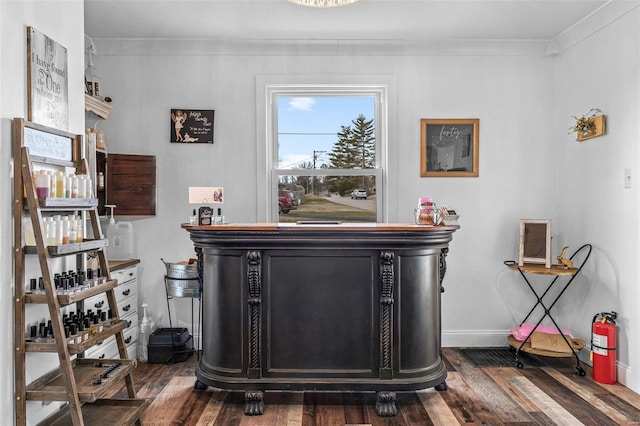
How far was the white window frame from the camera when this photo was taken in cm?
425

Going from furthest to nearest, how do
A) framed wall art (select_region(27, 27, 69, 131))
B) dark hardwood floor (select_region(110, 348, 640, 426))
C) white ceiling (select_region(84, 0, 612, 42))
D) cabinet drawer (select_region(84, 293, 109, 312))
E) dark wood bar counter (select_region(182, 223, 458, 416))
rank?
white ceiling (select_region(84, 0, 612, 42)), cabinet drawer (select_region(84, 293, 109, 312)), dark wood bar counter (select_region(182, 223, 458, 416)), dark hardwood floor (select_region(110, 348, 640, 426)), framed wall art (select_region(27, 27, 69, 131))

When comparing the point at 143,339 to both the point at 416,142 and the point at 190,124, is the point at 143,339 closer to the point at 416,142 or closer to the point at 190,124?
the point at 190,124

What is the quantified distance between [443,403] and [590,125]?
8.09 feet

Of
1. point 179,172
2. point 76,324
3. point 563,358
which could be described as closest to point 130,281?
point 179,172

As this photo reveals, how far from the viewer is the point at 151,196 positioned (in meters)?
4.07

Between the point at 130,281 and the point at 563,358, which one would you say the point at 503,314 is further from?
the point at 130,281

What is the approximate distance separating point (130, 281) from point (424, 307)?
248cm

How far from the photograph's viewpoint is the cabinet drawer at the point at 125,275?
3.66m

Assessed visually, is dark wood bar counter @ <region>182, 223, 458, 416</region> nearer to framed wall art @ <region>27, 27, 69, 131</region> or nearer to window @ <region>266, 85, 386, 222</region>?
framed wall art @ <region>27, 27, 69, 131</region>

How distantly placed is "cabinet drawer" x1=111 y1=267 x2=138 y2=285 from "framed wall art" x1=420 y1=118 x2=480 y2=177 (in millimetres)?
2704

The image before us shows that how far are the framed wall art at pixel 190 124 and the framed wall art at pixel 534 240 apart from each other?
9.64ft

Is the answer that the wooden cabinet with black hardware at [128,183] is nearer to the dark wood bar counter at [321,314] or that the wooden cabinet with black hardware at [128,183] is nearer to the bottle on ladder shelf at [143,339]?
the bottle on ladder shelf at [143,339]

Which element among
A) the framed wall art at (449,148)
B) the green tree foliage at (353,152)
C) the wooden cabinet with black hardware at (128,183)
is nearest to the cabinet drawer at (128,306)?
the wooden cabinet with black hardware at (128,183)

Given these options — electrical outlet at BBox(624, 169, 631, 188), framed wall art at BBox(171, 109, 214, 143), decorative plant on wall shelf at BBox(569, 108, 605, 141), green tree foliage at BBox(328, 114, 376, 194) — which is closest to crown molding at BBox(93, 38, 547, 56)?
framed wall art at BBox(171, 109, 214, 143)
